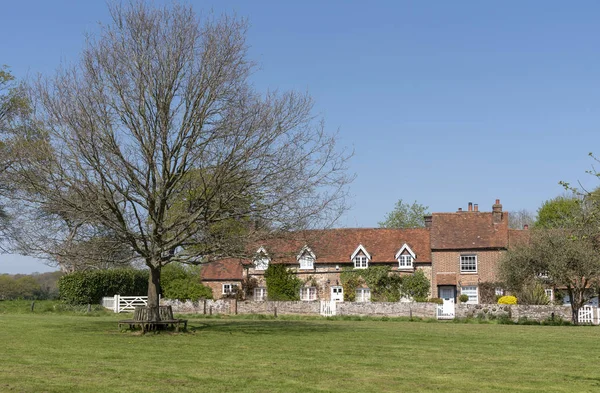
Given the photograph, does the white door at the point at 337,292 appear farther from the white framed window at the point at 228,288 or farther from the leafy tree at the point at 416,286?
the white framed window at the point at 228,288

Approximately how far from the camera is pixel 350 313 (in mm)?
46625

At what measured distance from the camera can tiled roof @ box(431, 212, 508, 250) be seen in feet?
187

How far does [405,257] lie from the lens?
57.1 metres

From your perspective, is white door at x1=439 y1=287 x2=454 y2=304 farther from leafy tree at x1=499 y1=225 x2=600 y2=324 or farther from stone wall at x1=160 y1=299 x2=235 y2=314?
stone wall at x1=160 y1=299 x2=235 y2=314

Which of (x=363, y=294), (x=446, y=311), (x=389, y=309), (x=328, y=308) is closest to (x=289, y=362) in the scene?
(x=446, y=311)

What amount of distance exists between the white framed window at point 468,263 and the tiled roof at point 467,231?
2.45 feet

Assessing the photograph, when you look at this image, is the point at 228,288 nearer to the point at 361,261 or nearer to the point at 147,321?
the point at 361,261

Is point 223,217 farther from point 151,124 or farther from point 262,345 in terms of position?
point 262,345

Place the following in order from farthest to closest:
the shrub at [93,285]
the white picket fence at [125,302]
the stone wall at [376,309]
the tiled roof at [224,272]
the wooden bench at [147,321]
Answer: the tiled roof at [224,272] → the shrub at [93,285] → the white picket fence at [125,302] → the stone wall at [376,309] → the wooden bench at [147,321]

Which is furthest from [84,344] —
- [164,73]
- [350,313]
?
[350,313]

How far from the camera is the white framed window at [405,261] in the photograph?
187ft

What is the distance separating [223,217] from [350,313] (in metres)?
22.3

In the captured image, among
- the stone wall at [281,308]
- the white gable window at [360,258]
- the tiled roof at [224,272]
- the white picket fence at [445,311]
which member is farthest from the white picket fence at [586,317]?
the tiled roof at [224,272]

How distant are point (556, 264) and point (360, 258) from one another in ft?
61.1
